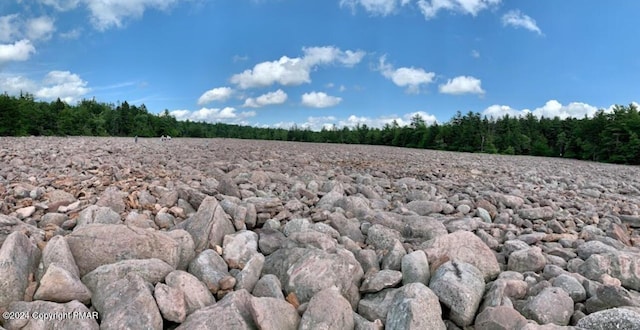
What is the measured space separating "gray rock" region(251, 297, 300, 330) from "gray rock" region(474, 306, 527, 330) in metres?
1.43

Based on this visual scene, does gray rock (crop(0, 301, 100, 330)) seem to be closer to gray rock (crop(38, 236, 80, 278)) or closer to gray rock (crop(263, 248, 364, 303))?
gray rock (crop(38, 236, 80, 278))

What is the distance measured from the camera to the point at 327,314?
2971 millimetres

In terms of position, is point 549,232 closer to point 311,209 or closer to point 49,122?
point 311,209

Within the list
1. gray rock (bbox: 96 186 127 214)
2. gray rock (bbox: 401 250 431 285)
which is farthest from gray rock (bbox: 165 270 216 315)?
gray rock (bbox: 96 186 127 214)

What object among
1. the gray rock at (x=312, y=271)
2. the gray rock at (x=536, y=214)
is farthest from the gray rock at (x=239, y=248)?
the gray rock at (x=536, y=214)

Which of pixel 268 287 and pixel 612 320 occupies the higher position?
pixel 612 320

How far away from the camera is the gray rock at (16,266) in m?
2.97

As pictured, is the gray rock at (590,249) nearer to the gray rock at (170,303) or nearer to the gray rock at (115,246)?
the gray rock at (170,303)

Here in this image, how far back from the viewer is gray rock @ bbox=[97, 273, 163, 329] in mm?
2780

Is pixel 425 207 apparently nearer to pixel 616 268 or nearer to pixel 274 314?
pixel 616 268

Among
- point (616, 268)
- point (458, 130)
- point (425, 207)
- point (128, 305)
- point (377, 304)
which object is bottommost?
point (377, 304)

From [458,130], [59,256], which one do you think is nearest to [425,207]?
[59,256]

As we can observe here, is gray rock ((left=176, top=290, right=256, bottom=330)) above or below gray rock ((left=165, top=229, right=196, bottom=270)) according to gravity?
below

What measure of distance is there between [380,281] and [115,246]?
245 cm
